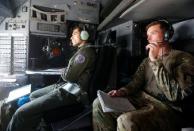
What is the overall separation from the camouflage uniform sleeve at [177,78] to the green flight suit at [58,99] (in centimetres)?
58

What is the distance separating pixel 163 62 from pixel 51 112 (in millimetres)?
850

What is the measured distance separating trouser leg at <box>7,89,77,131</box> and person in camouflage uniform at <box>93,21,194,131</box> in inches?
13.7

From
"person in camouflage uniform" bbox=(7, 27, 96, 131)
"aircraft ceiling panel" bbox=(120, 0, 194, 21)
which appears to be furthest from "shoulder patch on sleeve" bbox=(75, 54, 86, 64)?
"aircraft ceiling panel" bbox=(120, 0, 194, 21)

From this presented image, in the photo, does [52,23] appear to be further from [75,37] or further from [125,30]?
[125,30]

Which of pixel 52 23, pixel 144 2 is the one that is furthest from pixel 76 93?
pixel 52 23

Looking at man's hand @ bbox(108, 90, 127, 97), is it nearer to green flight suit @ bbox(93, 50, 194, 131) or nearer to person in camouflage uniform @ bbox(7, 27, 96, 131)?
green flight suit @ bbox(93, 50, 194, 131)

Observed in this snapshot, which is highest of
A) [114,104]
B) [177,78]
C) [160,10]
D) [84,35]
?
[160,10]

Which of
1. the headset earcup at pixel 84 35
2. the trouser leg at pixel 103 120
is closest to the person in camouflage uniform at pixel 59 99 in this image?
the headset earcup at pixel 84 35

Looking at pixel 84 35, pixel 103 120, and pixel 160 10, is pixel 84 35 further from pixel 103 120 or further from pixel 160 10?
pixel 103 120

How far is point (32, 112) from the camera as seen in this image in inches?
68.4

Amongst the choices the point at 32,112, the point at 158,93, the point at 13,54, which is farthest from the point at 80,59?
the point at 13,54

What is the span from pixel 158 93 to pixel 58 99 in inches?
28.6

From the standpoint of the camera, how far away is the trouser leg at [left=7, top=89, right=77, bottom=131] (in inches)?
68.2

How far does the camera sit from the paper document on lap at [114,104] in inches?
52.9
